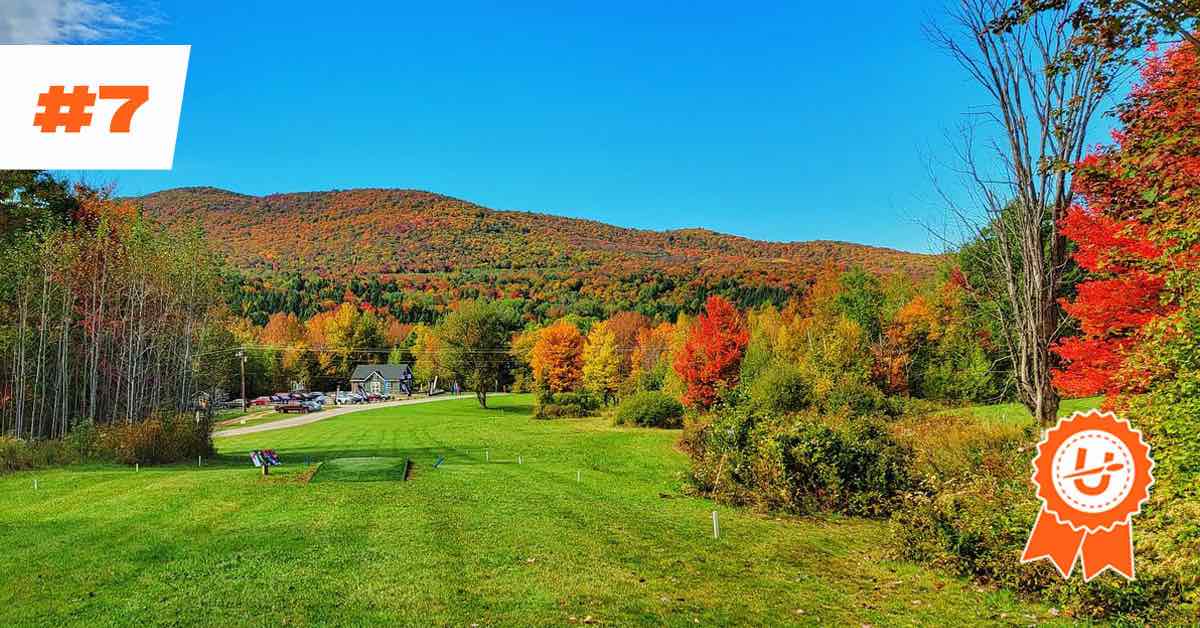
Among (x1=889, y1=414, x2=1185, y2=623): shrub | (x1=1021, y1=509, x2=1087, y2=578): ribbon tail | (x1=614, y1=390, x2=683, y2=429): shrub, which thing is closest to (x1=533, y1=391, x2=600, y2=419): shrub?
(x1=614, y1=390, x2=683, y2=429): shrub

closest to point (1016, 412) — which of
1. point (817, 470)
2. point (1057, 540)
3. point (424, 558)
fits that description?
point (817, 470)

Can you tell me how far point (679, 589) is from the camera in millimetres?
8289

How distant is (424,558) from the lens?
923cm

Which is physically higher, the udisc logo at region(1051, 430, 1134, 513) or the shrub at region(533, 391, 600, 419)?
the udisc logo at region(1051, 430, 1134, 513)

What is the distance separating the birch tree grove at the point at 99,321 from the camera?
68.7 feet

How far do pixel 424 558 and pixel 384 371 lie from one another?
8279 centimetres

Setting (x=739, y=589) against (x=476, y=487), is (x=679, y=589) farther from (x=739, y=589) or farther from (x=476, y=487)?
(x=476, y=487)

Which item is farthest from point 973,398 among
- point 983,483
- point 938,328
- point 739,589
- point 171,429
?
point 171,429

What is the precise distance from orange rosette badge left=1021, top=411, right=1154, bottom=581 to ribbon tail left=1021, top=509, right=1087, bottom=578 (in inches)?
5.4

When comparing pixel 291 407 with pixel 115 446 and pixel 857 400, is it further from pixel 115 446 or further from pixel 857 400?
pixel 857 400

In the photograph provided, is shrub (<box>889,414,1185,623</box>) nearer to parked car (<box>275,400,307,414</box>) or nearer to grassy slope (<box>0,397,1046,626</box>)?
grassy slope (<box>0,397,1046,626</box>)

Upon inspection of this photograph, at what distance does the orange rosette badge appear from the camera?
4.63 metres

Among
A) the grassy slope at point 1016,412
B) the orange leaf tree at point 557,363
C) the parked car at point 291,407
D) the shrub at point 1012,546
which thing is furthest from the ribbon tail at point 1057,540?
the parked car at point 291,407

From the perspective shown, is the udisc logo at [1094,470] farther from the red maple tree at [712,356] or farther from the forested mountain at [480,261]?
the forested mountain at [480,261]
